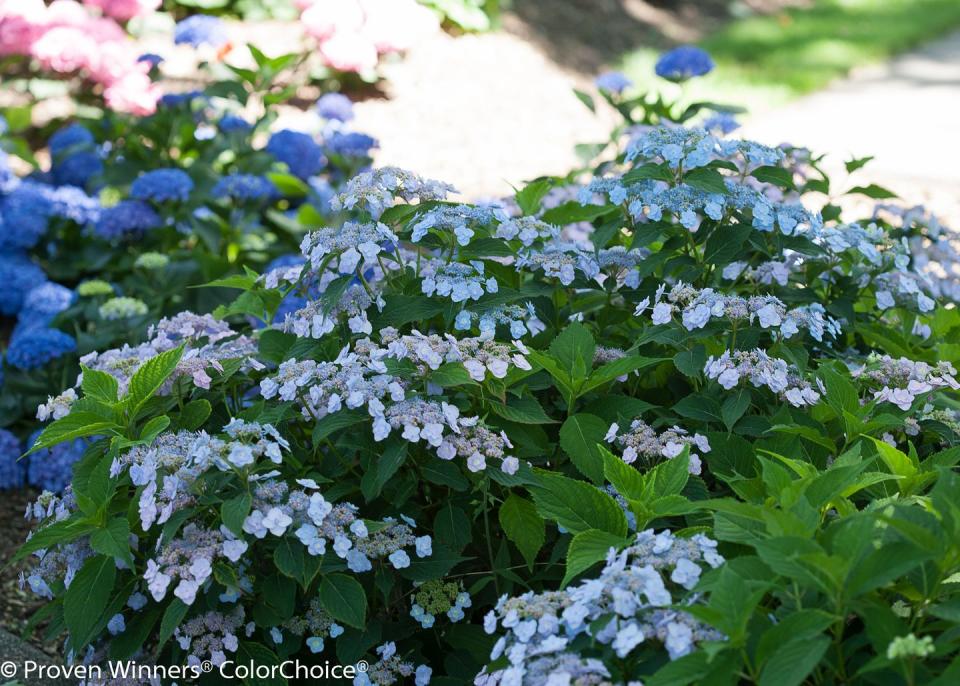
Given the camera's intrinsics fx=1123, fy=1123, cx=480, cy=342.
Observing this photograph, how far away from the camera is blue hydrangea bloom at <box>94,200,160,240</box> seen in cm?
375

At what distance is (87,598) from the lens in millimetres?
1853

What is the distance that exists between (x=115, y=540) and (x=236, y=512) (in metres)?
0.27

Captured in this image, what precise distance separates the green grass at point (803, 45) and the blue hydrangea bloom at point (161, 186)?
418 centimetres

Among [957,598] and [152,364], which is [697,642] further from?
[152,364]

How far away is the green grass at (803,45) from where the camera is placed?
7.58 m

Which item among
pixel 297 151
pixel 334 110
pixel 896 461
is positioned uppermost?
pixel 896 461

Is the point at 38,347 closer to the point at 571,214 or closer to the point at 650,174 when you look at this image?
the point at 571,214

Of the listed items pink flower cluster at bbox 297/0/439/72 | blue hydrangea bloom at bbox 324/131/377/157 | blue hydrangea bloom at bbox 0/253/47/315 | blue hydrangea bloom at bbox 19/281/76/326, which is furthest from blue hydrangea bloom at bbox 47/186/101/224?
pink flower cluster at bbox 297/0/439/72

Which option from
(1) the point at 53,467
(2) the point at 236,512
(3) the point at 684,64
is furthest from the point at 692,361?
(1) the point at 53,467

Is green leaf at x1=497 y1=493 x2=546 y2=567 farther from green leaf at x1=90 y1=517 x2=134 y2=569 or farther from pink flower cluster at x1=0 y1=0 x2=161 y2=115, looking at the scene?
pink flower cluster at x1=0 y1=0 x2=161 y2=115

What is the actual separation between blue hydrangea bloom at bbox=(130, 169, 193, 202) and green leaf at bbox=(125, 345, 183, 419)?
1871mm

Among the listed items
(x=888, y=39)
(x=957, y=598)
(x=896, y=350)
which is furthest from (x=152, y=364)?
(x=888, y=39)

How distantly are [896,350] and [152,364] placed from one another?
5.10 ft

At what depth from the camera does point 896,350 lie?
244cm
